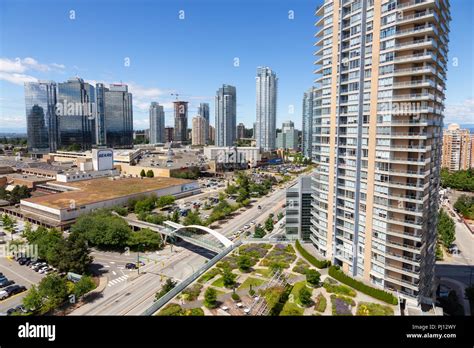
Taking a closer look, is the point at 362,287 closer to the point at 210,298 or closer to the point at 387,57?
the point at 210,298

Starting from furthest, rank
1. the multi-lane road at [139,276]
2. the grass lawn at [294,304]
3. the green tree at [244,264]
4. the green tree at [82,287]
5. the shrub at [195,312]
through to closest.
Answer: the green tree at [244,264] → the green tree at [82,287] → the multi-lane road at [139,276] → the grass lawn at [294,304] → the shrub at [195,312]

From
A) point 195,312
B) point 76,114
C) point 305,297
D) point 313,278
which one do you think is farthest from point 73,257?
point 76,114

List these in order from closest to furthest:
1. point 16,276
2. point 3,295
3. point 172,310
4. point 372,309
A: point 172,310 → point 372,309 → point 3,295 → point 16,276

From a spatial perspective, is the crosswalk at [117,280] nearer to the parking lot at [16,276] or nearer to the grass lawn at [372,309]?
the parking lot at [16,276]

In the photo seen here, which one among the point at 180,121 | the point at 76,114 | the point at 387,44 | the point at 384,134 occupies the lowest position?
the point at 384,134

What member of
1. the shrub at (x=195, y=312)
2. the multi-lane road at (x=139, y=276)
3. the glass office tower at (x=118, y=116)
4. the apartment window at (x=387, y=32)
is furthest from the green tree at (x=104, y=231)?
the glass office tower at (x=118, y=116)

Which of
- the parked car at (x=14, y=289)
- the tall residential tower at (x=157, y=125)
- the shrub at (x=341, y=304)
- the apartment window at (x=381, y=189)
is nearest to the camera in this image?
the shrub at (x=341, y=304)
